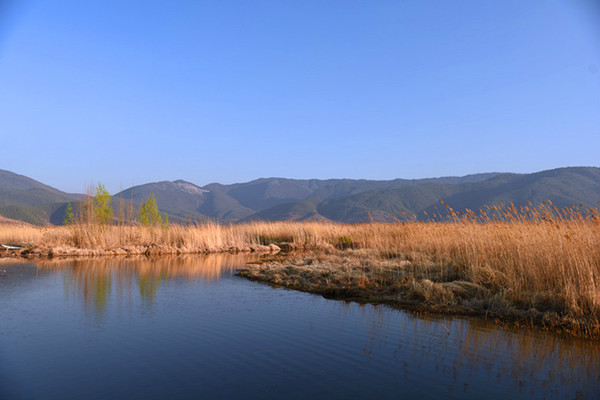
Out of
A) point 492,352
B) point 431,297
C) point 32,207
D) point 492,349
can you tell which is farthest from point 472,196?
point 32,207

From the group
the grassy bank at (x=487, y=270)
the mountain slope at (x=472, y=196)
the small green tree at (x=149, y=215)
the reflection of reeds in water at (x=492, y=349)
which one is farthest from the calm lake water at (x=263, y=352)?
the mountain slope at (x=472, y=196)

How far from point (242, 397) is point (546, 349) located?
3903 millimetres

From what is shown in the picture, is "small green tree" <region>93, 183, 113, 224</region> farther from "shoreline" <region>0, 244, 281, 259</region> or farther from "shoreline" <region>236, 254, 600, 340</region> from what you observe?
"shoreline" <region>236, 254, 600, 340</region>

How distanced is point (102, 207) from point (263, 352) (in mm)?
15458

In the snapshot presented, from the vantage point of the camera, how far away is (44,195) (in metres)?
167

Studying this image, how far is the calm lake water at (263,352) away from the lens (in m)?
3.96

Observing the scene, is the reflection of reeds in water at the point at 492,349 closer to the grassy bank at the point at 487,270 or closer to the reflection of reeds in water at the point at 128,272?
the grassy bank at the point at 487,270

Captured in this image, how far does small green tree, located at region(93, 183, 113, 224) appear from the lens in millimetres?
17337

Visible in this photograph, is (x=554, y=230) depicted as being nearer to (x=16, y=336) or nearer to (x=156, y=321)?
(x=156, y=321)

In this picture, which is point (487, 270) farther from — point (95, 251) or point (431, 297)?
point (95, 251)

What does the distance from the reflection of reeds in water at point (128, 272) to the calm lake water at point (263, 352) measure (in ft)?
1.31

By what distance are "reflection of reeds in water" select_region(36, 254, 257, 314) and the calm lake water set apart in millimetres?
400

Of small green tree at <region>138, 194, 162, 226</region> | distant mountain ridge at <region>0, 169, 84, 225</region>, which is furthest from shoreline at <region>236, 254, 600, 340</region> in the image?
distant mountain ridge at <region>0, 169, 84, 225</region>

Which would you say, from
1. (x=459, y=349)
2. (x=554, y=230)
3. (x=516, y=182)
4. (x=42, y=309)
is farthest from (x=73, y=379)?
(x=516, y=182)
